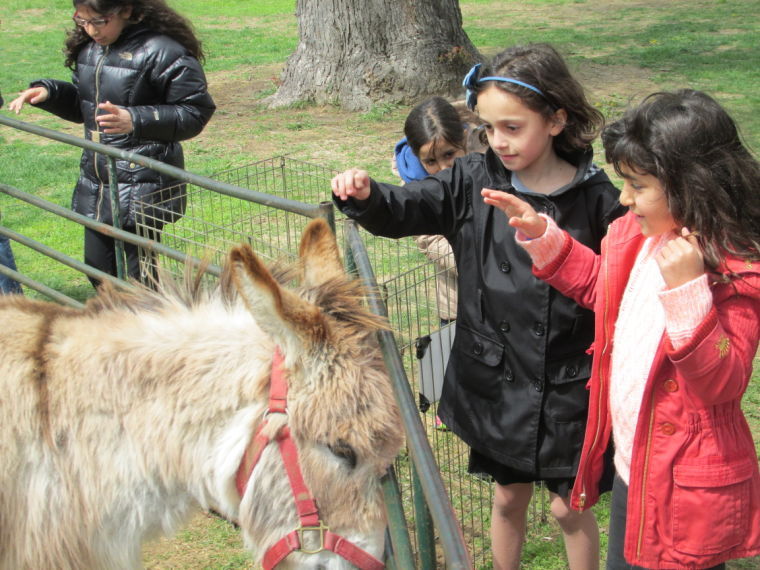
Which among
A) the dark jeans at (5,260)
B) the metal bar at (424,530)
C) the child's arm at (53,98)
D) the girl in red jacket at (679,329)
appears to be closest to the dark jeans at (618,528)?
the girl in red jacket at (679,329)

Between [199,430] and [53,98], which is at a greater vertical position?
[53,98]

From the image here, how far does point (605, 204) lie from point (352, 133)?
281 inches

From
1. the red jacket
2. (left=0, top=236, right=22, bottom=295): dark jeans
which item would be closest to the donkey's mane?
the red jacket

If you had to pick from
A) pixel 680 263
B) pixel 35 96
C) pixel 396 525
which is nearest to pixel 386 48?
pixel 35 96

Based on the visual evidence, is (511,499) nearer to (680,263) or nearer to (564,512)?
(564,512)

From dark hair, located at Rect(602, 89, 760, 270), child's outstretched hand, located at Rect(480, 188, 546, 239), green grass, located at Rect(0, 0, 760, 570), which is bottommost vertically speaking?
green grass, located at Rect(0, 0, 760, 570)

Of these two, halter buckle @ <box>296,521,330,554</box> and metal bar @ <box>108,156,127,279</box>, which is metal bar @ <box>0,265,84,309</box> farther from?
halter buckle @ <box>296,521,330,554</box>

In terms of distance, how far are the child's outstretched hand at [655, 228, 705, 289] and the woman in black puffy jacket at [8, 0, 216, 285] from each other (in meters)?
2.66

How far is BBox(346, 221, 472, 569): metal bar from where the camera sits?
118 cm

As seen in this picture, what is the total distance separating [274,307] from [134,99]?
9.20 ft

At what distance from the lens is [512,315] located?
2.41 meters

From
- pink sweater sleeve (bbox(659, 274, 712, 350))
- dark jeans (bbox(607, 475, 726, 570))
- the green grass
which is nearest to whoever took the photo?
pink sweater sleeve (bbox(659, 274, 712, 350))

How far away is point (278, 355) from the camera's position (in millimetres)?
1880

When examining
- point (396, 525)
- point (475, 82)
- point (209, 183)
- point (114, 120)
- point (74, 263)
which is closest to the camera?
point (396, 525)
